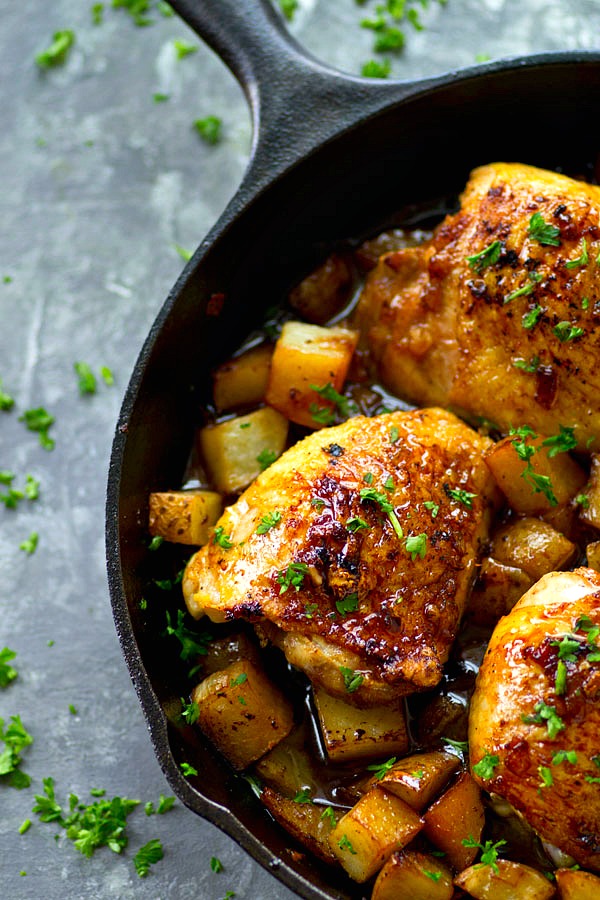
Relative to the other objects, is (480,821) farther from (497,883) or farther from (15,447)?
(15,447)

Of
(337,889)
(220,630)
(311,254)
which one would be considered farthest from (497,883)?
(311,254)

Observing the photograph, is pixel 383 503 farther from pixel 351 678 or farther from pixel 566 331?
pixel 566 331

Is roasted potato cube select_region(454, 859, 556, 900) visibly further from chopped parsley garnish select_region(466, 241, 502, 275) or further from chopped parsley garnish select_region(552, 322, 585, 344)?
chopped parsley garnish select_region(466, 241, 502, 275)

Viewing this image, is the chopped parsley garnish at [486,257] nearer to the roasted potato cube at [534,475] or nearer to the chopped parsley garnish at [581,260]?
the chopped parsley garnish at [581,260]

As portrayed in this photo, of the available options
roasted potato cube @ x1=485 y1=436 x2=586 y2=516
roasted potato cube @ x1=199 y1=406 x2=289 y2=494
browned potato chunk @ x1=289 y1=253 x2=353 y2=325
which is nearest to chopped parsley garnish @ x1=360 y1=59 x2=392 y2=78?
browned potato chunk @ x1=289 y1=253 x2=353 y2=325

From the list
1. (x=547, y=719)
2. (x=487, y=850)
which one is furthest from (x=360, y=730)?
(x=547, y=719)

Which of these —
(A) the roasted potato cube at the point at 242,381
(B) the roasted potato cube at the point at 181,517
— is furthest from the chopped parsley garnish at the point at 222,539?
(A) the roasted potato cube at the point at 242,381
